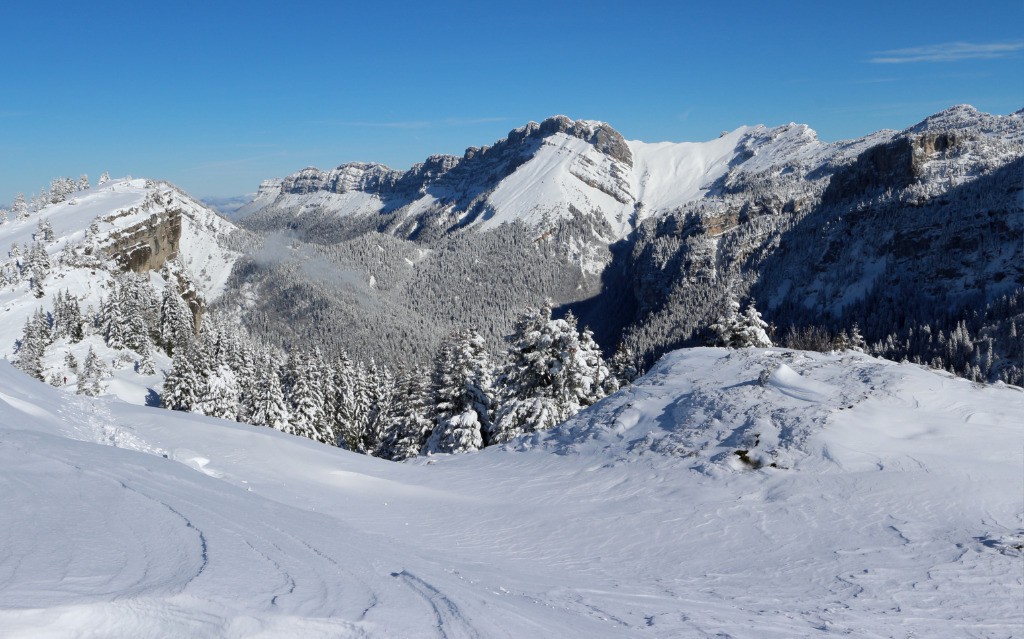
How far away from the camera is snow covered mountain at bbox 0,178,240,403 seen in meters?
64.2

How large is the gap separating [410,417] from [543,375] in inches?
498

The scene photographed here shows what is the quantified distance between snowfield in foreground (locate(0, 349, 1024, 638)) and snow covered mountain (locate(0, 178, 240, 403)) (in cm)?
5331

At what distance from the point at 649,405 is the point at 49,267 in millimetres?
101944

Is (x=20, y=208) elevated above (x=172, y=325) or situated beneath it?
elevated above

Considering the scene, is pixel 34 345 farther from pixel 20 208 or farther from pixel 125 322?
pixel 20 208

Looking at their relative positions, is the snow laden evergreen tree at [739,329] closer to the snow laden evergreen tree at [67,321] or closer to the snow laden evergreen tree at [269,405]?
the snow laden evergreen tree at [269,405]

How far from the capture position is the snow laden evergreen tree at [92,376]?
50.8m

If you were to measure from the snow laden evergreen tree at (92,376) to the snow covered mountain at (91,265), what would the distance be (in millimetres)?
1672

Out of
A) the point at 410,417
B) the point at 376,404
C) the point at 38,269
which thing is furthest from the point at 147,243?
the point at 410,417

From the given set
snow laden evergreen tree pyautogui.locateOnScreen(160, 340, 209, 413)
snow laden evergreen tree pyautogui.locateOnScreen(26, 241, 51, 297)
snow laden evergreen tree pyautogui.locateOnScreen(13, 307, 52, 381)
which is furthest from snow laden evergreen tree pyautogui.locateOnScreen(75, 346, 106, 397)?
snow laden evergreen tree pyautogui.locateOnScreen(26, 241, 51, 297)

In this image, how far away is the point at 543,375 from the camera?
3055 cm

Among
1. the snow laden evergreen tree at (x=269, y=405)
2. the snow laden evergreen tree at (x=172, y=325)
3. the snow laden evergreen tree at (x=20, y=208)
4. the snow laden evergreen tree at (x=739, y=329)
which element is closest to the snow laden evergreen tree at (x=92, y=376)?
the snow laden evergreen tree at (x=269, y=405)

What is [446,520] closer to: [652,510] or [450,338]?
[652,510]

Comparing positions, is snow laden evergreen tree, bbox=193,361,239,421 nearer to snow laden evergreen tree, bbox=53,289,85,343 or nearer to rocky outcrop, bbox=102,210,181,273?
snow laden evergreen tree, bbox=53,289,85,343
